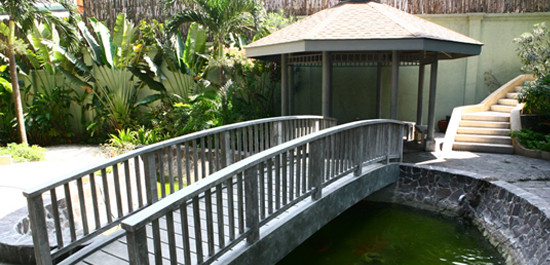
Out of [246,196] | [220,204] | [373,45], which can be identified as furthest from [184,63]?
[220,204]

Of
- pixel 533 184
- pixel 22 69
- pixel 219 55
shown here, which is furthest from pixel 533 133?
pixel 22 69

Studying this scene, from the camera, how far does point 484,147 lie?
868cm

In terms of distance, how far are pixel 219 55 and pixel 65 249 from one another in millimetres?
7433

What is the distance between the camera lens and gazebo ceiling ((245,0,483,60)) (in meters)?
6.79

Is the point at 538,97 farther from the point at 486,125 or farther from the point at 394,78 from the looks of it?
the point at 394,78

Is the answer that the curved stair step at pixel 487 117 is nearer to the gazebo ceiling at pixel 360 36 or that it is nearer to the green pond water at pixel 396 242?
the gazebo ceiling at pixel 360 36

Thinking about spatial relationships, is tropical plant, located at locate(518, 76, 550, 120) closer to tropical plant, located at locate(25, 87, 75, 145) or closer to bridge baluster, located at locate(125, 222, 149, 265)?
bridge baluster, located at locate(125, 222, 149, 265)

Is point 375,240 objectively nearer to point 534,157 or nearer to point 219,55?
point 534,157

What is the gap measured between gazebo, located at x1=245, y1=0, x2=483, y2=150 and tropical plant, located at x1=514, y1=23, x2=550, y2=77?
2226 mm

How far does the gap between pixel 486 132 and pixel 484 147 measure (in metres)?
0.58

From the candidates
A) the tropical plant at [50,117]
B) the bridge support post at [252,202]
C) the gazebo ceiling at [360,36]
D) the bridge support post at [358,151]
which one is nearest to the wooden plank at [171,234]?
the bridge support post at [252,202]

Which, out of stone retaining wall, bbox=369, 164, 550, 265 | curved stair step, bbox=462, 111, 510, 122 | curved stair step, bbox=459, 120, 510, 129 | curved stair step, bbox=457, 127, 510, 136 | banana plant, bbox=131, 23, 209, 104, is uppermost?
banana plant, bbox=131, 23, 209, 104

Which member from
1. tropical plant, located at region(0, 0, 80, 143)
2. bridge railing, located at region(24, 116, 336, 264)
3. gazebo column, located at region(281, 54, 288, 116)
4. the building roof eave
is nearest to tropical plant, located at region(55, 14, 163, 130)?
tropical plant, located at region(0, 0, 80, 143)

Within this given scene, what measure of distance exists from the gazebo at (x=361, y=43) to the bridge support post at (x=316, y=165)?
314 cm
